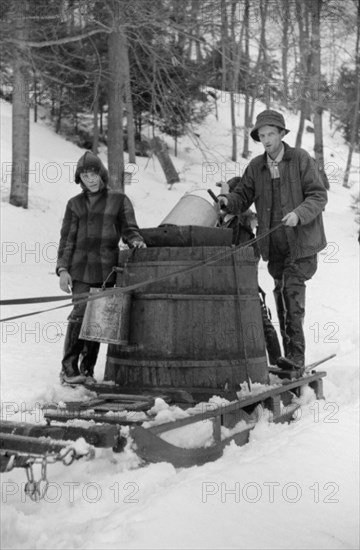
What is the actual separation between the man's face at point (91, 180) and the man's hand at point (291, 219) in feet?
4.55

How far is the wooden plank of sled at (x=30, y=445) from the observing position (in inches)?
119

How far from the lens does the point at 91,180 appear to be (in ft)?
17.4

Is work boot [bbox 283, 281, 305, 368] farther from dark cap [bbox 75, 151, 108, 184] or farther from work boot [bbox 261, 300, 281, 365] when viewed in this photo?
dark cap [bbox 75, 151, 108, 184]

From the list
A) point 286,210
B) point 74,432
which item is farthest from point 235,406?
point 286,210

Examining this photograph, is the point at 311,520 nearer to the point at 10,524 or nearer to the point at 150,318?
the point at 10,524

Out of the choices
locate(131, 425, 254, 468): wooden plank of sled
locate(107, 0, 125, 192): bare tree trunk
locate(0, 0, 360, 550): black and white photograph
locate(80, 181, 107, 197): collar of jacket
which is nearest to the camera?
locate(0, 0, 360, 550): black and white photograph

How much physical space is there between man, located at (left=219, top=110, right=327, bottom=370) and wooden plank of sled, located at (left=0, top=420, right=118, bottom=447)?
2.32 m

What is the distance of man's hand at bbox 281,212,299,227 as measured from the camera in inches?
203

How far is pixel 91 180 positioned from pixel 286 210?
1.51 metres

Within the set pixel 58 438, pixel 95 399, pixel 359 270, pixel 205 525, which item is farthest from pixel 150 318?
pixel 359 270

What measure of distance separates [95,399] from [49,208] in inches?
488

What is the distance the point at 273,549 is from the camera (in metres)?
2.88

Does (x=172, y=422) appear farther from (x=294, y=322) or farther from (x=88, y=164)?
(x=88, y=164)

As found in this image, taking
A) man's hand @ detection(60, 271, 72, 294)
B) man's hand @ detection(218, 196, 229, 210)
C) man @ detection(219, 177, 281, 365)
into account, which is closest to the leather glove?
man's hand @ detection(218, 196, 229, 210)
